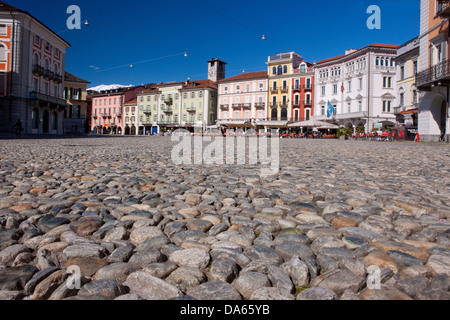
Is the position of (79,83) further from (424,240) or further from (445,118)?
(424,240)

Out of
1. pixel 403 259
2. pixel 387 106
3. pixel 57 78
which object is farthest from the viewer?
pixel 387 106

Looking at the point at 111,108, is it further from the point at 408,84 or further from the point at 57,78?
the point at 408,84

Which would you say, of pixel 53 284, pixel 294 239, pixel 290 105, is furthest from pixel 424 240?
pixel 290 105

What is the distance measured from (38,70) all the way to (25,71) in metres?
1.83

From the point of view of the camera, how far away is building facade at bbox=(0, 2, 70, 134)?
29312mm

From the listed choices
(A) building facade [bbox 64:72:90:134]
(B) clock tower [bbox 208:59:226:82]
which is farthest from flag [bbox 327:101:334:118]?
(A) building facade [bbox 64:72:90:134]

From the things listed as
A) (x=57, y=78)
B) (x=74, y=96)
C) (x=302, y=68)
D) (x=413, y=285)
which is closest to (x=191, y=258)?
(x=413, y=285)

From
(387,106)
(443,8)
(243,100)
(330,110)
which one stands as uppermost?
(243,100)

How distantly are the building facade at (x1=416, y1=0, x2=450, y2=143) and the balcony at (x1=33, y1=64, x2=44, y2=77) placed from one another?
3421 centimetres

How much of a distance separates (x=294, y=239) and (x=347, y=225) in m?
0.56

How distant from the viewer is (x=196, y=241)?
2.01 m

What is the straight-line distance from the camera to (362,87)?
42.3 m

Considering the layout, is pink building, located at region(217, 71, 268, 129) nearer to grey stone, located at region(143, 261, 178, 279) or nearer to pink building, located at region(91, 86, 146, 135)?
pink building, located at region(91, 86, 146, 135)
